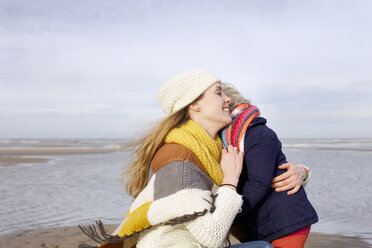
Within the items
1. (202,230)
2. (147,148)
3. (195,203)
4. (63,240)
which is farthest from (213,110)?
(63,240)

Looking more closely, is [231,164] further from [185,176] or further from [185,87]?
[185,87]

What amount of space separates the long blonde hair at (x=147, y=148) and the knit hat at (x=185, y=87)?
0.08m

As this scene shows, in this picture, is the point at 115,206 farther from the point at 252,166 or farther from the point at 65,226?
the point at 252,166

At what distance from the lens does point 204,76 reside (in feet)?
9.19

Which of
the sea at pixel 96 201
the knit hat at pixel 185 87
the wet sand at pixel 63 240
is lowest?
the sea at pixel 96 201

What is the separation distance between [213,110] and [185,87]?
0.26 meters

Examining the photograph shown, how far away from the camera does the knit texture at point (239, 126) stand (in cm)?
277

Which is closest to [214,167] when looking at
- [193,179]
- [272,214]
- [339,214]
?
[193,179]

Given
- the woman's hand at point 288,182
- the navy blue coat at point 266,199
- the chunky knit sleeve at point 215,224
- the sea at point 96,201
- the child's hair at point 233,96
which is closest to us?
the chunky knit sleeve at point 215,224

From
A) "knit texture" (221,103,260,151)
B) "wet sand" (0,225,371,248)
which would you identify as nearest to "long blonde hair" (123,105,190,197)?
"knit texture" (221,103,260,151)

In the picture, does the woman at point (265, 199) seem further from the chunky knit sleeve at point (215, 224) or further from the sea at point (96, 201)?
the sea at point (96, 201)

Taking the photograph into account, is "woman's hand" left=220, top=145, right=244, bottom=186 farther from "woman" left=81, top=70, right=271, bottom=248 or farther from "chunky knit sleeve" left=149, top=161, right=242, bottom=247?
"chunky knit sleeve" left=149, top=161, right=242, bottom=247

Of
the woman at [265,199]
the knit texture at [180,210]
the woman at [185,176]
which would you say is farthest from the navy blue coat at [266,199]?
the knit texture at [180,210]

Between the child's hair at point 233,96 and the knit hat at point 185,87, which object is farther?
the child's hair at point 233,96
